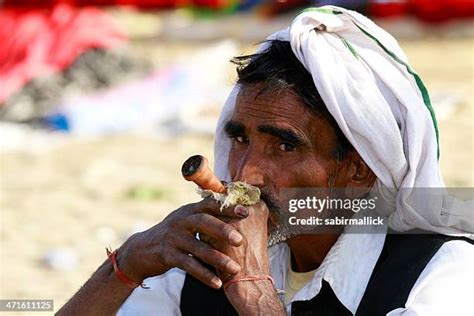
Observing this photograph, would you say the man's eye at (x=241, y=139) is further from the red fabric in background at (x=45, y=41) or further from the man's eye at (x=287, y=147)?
the red fabric in background at (x=45, y=41)

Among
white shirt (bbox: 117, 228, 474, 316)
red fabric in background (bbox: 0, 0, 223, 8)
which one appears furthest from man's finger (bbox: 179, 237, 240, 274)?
red fabric in background (bbox: 0, 0, 223, 8)

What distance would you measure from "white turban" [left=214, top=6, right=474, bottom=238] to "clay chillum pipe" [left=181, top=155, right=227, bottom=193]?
1.41ft

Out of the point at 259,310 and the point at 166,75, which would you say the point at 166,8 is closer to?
the point at 166,75

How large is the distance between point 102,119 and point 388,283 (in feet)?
23.0

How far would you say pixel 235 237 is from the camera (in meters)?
2.70

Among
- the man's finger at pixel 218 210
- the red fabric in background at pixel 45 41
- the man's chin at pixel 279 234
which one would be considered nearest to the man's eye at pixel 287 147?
the man's chin at pixel 279 234

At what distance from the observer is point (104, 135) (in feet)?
30.8

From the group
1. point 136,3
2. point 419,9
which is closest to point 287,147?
point 419,9

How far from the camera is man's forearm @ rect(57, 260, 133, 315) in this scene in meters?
3.12

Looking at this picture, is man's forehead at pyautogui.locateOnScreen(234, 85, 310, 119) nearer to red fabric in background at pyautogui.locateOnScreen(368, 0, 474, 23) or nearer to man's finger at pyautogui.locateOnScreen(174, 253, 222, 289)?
man's finger at pyautogui.locateOnScreen(174, 253, 222, 289)

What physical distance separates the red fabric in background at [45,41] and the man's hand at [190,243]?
7213mm

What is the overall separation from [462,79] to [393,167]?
837 cm

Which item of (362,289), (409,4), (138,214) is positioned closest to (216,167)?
(362,289)

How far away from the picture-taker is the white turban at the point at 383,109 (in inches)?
115
